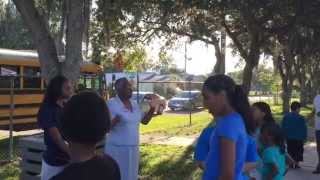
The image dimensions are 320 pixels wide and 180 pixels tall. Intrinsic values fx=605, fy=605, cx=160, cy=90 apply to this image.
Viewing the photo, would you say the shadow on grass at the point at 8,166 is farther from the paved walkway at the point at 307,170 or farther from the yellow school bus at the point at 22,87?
the paved walkway at the point at 307,170

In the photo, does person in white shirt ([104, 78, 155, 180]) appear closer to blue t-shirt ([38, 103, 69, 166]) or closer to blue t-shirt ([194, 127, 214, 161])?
blue t-shirt ([38, 103, 69, 166])

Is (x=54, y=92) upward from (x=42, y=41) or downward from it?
downward

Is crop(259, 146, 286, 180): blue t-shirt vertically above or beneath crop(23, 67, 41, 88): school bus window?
beneath

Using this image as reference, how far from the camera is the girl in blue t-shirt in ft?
13.1

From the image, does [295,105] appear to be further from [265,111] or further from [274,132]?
[274,132]

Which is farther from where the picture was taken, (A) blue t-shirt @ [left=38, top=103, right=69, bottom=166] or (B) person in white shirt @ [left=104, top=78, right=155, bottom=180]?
(B) person in white shirt @ [left=104, top=78, right=155, bottom=180]

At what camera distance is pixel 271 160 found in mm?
5879

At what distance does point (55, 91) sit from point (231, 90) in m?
2.14

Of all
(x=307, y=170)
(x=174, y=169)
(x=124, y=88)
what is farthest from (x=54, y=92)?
(x=307, y=170)

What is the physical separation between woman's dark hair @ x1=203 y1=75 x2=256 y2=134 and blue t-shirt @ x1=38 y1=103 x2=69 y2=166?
1.94 m

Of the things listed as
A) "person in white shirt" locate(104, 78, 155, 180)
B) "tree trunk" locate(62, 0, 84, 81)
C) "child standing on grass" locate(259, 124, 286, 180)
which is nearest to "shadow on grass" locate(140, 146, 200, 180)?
"tree trunk" locate(62, 0, 84, 81)

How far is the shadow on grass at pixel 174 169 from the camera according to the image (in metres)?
11.0

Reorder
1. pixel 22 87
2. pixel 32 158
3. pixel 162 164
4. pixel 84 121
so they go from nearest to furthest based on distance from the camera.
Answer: pixel 84 121, pixel 32 158, pixel 162 164, pixel 22 87

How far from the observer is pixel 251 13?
17.0 m
